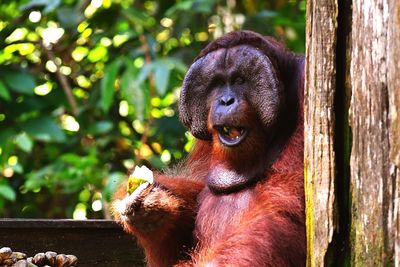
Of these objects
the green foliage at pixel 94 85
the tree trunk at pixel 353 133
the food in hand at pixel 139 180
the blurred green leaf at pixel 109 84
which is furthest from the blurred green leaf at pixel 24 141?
the tree trunk at pixel 353 133

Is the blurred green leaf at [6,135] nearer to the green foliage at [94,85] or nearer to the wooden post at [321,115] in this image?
the green foliage at [94,85]

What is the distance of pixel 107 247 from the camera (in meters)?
4.16

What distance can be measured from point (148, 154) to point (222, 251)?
398cm

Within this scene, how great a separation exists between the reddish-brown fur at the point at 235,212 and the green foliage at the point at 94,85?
6.26ft

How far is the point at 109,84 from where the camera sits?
6215mm

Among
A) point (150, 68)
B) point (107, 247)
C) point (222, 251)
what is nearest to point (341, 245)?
point (222, 251)

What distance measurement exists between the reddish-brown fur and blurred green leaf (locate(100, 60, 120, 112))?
1979 millimetres

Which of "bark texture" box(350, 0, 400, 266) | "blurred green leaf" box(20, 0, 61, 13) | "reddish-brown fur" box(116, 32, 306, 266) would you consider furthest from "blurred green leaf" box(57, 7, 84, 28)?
"bark texture" box(350, 0, 400, 266)

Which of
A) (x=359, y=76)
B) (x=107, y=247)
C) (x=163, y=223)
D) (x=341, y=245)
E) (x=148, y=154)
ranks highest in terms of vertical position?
(x=359, y=76)

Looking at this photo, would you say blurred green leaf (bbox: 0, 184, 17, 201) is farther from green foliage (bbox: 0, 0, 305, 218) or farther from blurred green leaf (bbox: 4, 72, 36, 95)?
blurred green leaf (bbox: 4, 72, 36, 95)

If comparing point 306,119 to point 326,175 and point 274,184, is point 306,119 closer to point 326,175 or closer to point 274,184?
point 326,175

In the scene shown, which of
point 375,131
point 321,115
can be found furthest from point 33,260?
point 375,131

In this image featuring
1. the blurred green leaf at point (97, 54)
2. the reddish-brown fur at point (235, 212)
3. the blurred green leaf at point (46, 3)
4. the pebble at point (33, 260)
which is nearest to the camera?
the pebble at point (33, 260)

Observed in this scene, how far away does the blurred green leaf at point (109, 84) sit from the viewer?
610 cm
